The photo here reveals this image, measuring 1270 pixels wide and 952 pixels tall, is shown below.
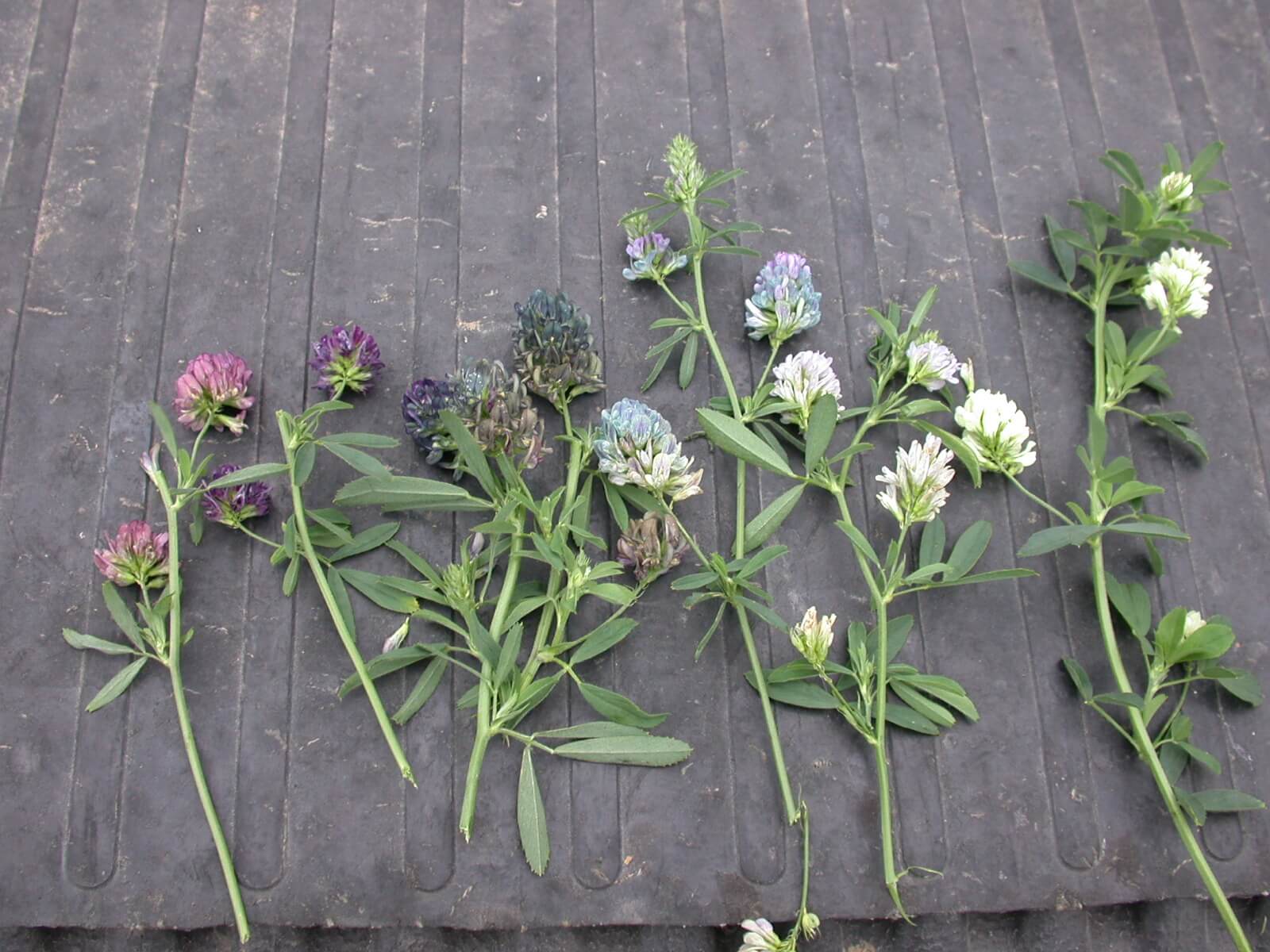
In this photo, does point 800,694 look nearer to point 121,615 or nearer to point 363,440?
point 363,440

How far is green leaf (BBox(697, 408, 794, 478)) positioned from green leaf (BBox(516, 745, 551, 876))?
0.41m

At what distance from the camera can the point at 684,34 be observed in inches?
70.7

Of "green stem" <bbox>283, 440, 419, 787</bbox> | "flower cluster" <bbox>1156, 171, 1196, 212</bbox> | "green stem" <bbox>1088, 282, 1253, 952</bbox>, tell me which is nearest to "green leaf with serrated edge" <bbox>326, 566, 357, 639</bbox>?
"green stem" <bbox>283, 440, 419, 787</bbox>

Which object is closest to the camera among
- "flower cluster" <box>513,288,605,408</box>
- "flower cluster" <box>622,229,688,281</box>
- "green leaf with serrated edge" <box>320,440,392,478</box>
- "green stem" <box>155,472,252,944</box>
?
"green stem" <box>155,472,252,944</box>

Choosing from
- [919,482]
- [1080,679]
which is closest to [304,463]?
[919,482]

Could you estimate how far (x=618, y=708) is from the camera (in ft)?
4.20

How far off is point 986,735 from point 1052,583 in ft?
0.72

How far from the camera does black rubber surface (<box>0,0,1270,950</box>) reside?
1253 millimetres

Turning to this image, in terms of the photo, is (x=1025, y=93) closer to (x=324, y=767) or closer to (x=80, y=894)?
(x=324, y=767)

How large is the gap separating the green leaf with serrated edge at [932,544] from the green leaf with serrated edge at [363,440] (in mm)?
635

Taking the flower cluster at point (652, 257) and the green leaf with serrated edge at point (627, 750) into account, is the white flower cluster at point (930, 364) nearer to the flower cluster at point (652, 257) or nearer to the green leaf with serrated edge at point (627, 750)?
the flower cluster at point (652, 257)

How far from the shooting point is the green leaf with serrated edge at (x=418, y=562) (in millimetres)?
1310

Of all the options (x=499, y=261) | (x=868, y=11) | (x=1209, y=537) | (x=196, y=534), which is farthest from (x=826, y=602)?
(x=868, y=11)

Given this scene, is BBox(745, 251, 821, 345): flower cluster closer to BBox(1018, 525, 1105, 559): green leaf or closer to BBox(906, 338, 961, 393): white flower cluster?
BBox(906, 338, 961, 393): white flower cluster
